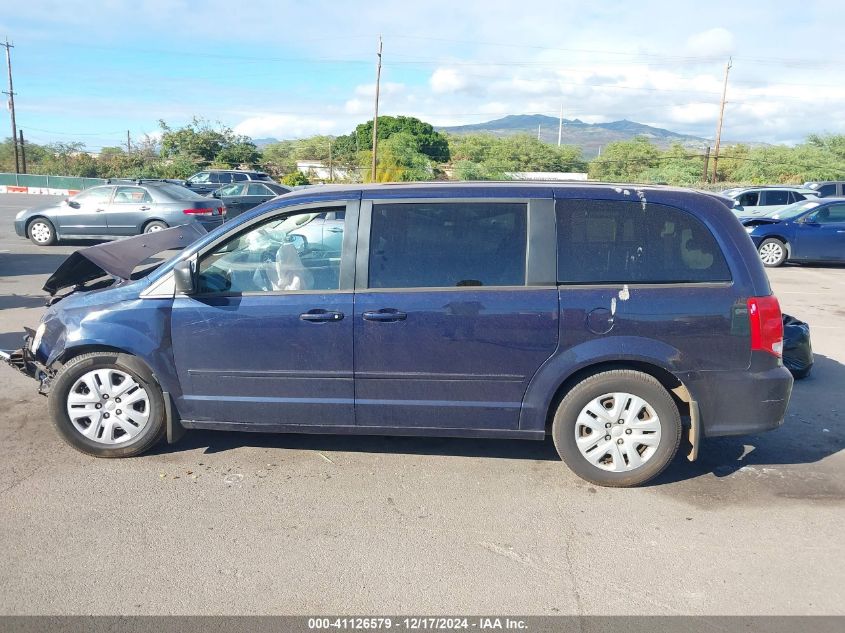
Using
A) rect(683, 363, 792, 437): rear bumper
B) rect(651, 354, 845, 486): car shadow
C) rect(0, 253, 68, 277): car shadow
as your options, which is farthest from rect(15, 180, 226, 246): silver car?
rect(683, 363, 792, 437): rear bumper

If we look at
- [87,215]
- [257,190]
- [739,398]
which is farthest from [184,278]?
[257,190]

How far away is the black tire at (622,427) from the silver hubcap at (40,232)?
49.3 feet

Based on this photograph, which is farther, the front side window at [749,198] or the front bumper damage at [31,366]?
the front side window at [749,198]

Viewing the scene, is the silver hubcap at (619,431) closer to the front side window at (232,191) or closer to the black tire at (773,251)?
the black tire at (773,251)

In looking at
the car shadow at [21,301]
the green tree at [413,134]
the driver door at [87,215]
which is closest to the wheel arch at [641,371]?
the car shadow at [21,301]

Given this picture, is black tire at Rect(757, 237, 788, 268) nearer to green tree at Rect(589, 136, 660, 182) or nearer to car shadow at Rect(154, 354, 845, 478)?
car shadow at Rect(154, 354, 845, 478)

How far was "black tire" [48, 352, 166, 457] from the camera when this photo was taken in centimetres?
456

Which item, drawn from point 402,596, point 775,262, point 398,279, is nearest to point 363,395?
point 398,279

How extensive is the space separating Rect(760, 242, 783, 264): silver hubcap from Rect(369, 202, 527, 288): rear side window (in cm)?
1299

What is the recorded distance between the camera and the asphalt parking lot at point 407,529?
10.6 feet

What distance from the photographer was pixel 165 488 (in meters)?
4.27

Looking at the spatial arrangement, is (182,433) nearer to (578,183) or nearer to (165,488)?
(165,488)

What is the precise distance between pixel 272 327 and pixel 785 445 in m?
3.79

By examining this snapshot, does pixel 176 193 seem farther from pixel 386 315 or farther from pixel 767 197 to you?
pixel 767 197
